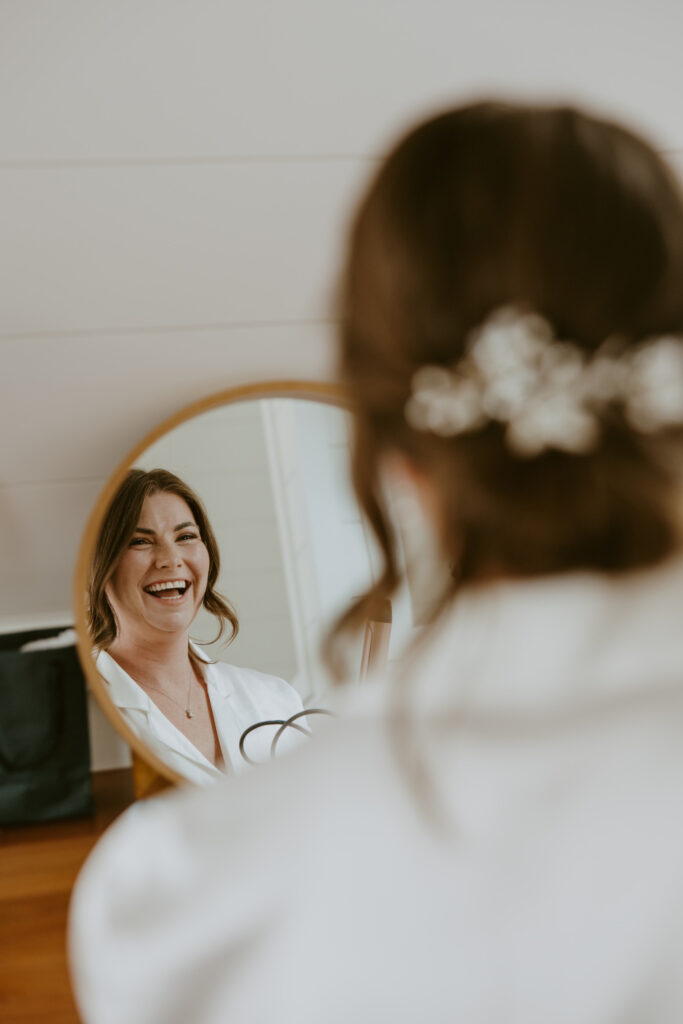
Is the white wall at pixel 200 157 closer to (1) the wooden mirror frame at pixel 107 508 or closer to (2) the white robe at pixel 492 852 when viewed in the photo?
(1) the wooden mirror frame at pixel 107 508

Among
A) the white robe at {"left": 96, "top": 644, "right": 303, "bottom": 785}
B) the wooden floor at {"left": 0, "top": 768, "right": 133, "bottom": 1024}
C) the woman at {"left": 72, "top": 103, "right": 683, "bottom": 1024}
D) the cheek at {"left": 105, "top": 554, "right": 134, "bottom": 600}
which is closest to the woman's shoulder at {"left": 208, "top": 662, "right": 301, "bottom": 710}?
the white robe at {"left": 96, "top": 644, "right": 303, "bottom": 785}

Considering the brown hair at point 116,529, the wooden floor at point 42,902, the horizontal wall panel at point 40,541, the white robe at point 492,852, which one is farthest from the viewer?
the horizontal wall panel at point 40,541

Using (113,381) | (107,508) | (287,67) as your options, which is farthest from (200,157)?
(107,508)

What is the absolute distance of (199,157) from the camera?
823 millimetres

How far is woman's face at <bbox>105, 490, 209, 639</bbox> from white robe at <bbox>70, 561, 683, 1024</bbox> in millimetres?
487

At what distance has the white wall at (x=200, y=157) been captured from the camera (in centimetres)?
80

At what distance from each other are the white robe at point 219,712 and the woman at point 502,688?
430 millimetres

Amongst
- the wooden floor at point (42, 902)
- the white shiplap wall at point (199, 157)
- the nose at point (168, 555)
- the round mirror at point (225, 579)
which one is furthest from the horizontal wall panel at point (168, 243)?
the wooden floor at point (42, 902)

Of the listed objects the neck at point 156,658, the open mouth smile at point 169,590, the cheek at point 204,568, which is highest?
the cheek at point 204,568

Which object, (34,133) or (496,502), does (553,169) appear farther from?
(34,133)

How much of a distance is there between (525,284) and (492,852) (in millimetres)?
210

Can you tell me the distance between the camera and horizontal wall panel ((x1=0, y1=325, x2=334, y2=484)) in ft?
2.84

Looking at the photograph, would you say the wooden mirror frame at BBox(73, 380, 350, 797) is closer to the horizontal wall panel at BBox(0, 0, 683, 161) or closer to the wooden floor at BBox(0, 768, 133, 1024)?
the wooden floor at BBox(0, 768, 133, 1024)

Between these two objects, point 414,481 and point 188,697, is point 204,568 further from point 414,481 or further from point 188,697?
point 414,481
